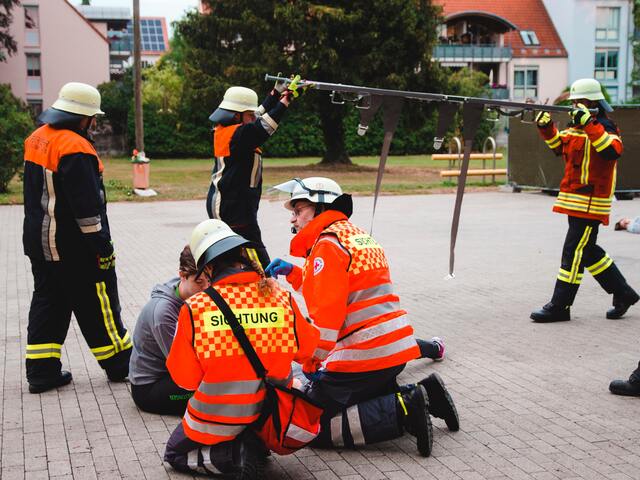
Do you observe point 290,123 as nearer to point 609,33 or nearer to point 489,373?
point 609,33

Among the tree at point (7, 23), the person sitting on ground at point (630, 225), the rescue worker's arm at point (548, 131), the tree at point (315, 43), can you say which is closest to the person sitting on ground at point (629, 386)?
the person sitting on ground at point (630, 225)

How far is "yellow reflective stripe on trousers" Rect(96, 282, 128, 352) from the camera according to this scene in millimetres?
5543

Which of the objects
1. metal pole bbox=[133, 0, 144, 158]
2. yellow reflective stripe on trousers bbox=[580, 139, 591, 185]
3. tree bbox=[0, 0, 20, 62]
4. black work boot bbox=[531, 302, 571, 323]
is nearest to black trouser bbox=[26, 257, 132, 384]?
black work boot bbox=[531, 302, 571, 323]

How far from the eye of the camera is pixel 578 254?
7449 millimetres

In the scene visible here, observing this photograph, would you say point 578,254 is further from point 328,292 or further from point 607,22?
point 607,22

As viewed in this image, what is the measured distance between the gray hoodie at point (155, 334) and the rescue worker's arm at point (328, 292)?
3.00 ft

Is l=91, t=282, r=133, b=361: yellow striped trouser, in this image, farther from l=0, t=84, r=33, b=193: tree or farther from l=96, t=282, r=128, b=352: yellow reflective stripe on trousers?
l=0, t=84, r=33, b=193: tree

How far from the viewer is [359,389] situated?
4457 millimetres

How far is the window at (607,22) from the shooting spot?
61750 mm

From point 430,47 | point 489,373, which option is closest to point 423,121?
point 430,47

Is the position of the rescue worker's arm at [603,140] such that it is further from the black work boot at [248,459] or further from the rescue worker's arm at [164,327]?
the black work boot at [248,459]

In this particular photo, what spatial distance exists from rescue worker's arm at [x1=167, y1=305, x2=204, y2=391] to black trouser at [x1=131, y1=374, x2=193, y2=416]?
1136mm

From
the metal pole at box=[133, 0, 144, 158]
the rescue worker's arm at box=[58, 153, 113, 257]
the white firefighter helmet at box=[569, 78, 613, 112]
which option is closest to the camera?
the rescue worker's arm at box=[58, 153, 113, 257]

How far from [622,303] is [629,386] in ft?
7.93
